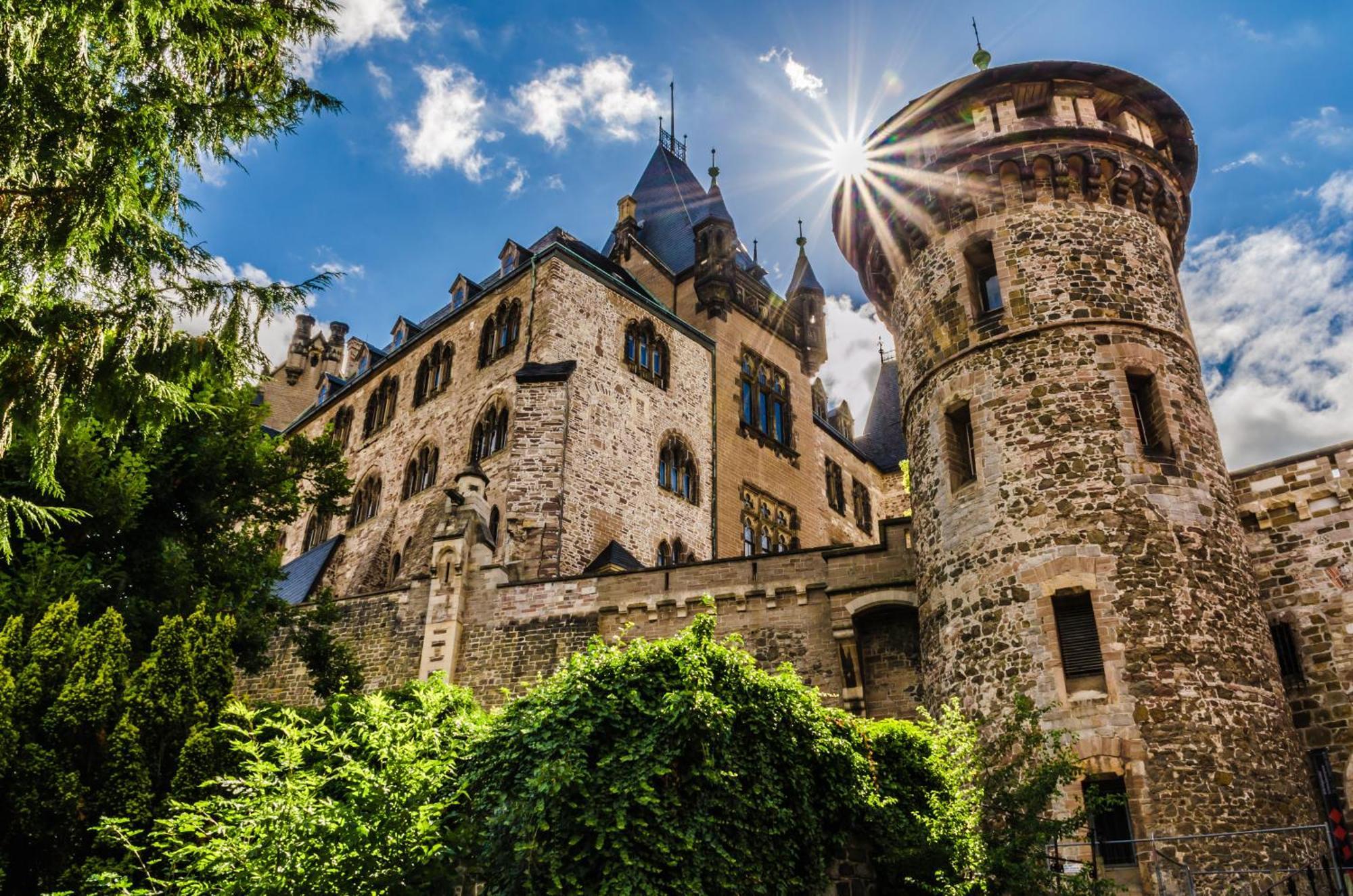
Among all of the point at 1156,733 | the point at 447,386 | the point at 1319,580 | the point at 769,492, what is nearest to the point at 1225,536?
the point at 1319,580

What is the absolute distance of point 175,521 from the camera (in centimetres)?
1750

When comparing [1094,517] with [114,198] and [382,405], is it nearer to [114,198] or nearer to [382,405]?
→ [114,198]

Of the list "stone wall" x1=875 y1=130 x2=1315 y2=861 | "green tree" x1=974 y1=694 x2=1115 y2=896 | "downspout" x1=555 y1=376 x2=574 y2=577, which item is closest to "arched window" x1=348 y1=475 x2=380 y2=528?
"downspout" x1=555 y1=376 x2=574 y2=577

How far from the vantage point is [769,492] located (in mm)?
31875

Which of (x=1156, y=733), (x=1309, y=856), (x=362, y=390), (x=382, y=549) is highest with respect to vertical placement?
(x=362, y=390)

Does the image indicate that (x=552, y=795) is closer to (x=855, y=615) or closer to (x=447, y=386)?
(x=855, y=615)

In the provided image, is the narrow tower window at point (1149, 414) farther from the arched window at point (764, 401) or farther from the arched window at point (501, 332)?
the arched window at point (764, 401)

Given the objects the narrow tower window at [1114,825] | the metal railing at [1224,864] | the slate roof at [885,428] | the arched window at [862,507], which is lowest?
the metal railing at [1224,864]

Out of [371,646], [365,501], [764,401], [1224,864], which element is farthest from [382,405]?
[1224,864]

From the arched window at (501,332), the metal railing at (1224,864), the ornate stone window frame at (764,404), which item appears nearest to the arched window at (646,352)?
the arched window at (501,332)

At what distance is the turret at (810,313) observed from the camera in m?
36.3

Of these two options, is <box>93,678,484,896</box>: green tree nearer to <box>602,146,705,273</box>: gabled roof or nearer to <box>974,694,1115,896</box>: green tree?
<box>974,694,1115,896</box>: green tree

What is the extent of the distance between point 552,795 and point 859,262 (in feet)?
A: 38.7

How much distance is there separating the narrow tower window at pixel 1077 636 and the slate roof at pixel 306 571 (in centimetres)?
2128
